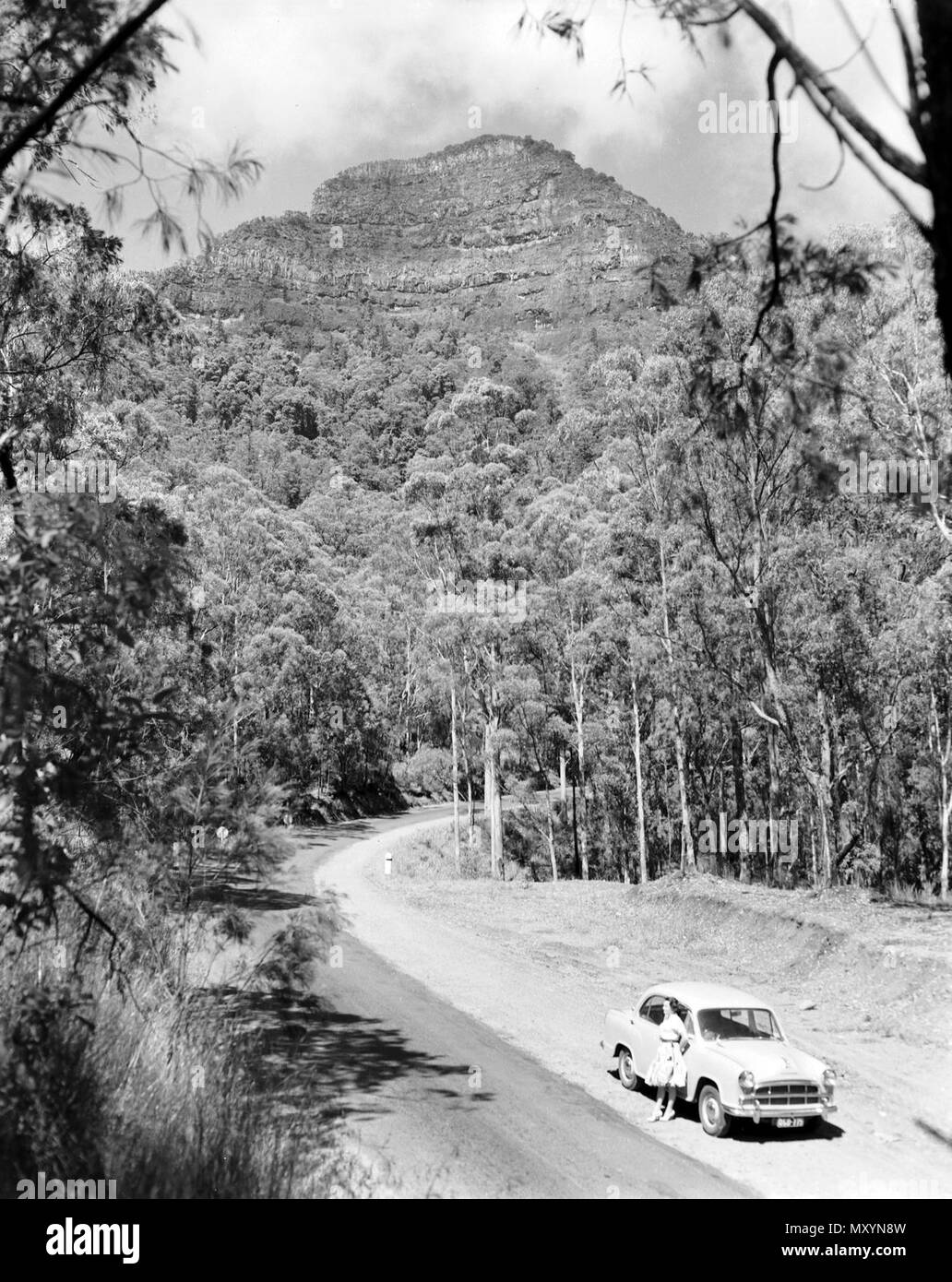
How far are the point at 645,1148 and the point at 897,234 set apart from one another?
17.6 metres

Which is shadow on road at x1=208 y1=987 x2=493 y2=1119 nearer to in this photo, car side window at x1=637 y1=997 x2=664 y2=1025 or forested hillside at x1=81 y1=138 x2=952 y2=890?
car side window at x1=637 y1=997 x2=664 y2=1025

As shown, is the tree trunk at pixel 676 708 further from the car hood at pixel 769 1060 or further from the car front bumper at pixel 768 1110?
the car front bumper at pixel 768 1110

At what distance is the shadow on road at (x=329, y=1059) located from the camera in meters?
9.79

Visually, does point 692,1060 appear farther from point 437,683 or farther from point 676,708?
point 437,683

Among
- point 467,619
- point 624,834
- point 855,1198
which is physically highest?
point 467,619

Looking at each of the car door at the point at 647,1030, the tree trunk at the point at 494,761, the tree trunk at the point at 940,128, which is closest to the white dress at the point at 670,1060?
the car door at the point at 647,1030

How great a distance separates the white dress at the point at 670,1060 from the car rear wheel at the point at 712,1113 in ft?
0.89

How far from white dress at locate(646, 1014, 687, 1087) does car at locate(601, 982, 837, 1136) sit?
0.10 m

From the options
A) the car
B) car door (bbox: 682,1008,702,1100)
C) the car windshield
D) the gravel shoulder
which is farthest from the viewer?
the car windshield

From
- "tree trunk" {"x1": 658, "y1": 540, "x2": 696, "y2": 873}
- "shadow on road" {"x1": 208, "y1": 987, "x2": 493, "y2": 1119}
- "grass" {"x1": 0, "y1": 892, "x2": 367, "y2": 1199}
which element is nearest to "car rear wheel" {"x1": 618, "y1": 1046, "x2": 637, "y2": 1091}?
"shadow on road" {"x1": 208, "y1": 987, "x2": 493, "y2": 1119}

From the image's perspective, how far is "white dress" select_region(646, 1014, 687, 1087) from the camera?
10.4 meters

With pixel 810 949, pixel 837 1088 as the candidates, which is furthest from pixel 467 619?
pixel 837 1088
